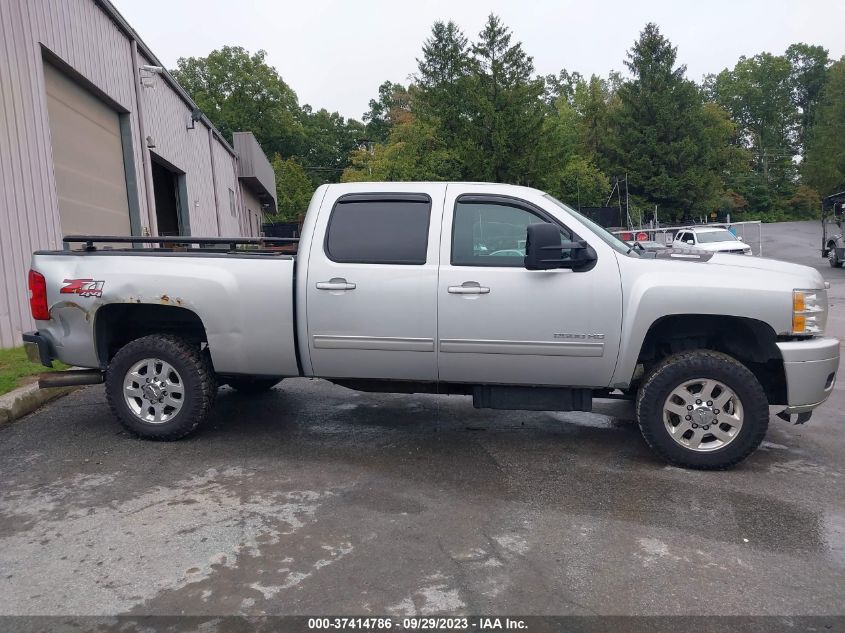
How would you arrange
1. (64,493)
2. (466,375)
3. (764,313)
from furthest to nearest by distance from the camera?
1. (466,375)
2. (764,313)
3. (64,493)

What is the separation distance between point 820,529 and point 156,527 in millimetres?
3671

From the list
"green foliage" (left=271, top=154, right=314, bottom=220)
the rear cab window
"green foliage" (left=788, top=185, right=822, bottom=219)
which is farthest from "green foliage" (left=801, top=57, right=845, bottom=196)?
the rear cab window

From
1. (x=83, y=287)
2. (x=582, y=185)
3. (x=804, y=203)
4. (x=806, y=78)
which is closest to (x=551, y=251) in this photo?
(x=83, y=287)

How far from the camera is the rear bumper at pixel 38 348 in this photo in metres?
5.19

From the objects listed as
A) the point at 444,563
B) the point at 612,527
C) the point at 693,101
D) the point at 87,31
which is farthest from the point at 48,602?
the point at 693,101

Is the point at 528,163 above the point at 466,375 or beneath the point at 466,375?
above

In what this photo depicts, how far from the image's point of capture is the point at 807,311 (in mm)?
4445

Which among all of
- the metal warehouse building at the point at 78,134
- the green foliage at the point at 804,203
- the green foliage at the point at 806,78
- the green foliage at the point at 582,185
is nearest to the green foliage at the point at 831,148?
the green foliage at the point at 804,203

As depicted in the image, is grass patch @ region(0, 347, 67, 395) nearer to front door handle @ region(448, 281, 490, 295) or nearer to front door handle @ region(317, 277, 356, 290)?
front door handle @ region(317, 277, 356, 290)

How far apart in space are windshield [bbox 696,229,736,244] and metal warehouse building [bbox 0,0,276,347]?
19.2 meters

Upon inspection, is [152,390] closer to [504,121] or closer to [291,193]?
[504,121]

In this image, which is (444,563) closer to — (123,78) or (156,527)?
(156,527)

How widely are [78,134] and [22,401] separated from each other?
269 inches

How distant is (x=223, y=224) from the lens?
25.8 metres
